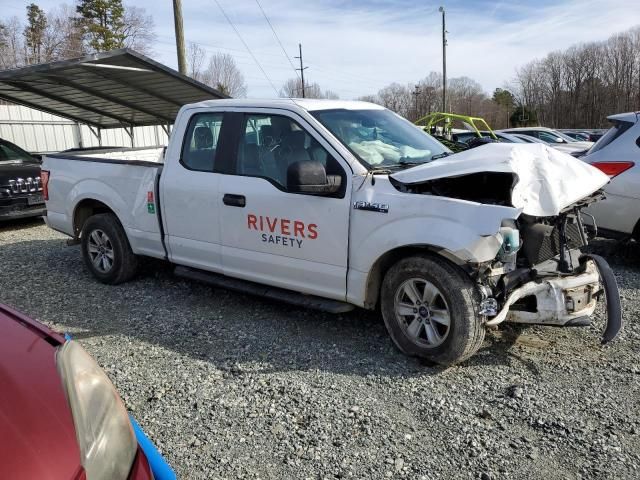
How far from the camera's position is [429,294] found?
3787 mm

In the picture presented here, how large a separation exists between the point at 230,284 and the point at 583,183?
117 inches

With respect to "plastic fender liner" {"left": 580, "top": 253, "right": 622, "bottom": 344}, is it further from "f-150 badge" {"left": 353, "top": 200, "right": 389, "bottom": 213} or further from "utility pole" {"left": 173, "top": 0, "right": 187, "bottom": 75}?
"utility pole" {"left": 173, "top": 0, "right": 187, "bottom": 75}

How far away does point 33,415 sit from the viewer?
1.57 m

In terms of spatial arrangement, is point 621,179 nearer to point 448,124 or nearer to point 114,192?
point 114,192

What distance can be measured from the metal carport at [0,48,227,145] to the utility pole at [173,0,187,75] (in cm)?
188

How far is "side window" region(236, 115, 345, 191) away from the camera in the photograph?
427 cm

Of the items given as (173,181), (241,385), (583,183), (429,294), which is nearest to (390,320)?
(429,294)

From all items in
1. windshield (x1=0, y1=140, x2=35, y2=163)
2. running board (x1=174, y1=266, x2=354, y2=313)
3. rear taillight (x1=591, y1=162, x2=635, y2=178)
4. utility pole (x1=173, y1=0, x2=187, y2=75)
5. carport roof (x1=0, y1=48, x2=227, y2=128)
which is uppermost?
utility pole (x1=173, y1=0, x2=187, y2=75)

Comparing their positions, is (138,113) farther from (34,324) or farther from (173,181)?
(34,324)

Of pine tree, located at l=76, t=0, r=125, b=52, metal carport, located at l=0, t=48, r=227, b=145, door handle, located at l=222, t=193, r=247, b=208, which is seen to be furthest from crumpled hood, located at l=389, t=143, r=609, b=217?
pine tree, located at l=76, t=0, r=125, b=52

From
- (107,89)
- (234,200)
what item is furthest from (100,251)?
(107,89)

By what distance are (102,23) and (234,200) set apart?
52.9 metres

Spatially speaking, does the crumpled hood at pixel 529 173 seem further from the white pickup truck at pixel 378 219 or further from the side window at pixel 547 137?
the side window at pixel 547 137

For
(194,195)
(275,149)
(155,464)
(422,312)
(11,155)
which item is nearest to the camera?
(155,464)
